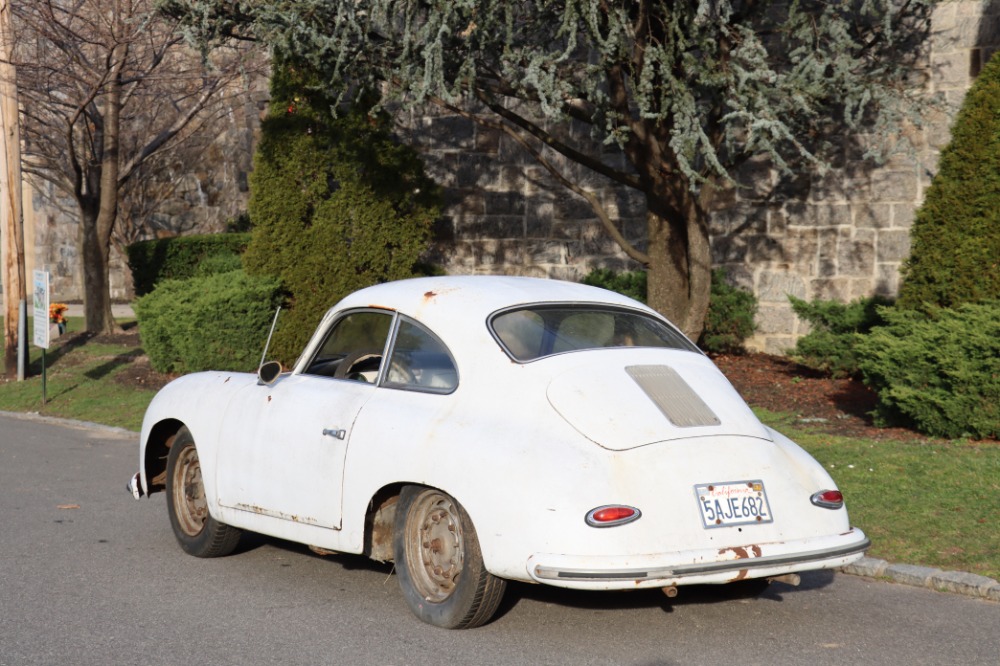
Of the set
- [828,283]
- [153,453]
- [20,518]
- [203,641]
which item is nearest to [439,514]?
[203,641]

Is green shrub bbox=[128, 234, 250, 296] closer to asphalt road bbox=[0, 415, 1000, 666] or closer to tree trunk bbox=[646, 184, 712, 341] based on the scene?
tree trunk bbox=[646, 184, 712, 341]

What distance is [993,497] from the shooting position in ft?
28.2

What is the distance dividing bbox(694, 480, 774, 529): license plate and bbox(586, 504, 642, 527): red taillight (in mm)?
344

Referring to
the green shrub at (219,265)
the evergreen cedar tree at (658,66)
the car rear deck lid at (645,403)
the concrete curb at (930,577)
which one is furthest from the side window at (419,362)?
the green shrub at (219,265)

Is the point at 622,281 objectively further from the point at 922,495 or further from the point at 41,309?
the point at 922,495

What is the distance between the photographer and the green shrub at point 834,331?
14148 mm

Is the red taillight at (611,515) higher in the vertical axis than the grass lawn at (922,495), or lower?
higher

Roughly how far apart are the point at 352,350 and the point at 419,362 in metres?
0.84

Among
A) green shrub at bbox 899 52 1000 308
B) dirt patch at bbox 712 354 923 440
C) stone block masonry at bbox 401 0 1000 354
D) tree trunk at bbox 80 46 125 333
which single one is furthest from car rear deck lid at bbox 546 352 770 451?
tree trunk at bbox 80 46 125 333

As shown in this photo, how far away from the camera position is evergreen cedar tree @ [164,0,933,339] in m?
12.0

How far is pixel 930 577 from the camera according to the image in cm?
689

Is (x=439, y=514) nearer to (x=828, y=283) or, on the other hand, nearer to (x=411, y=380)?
(x=411, y=380)

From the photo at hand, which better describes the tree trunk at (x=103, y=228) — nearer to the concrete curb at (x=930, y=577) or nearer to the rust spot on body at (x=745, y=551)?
the concrete curb at (x=930, y=577)

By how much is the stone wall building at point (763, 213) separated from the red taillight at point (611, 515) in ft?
24.6
